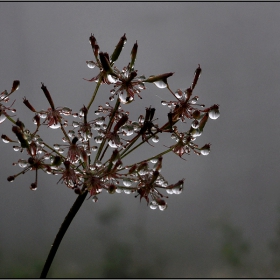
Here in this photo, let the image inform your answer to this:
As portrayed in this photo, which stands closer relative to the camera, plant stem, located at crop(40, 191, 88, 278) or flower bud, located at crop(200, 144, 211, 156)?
plant stem, located at crop(40, 191, 88, 278)

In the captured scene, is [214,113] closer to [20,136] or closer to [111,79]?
[111,79]

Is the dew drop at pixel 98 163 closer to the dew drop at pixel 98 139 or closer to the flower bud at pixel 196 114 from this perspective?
the dew drop at pixel 98 139

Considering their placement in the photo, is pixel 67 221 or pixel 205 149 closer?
pixel 67 221

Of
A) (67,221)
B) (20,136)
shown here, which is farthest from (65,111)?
(67,221)

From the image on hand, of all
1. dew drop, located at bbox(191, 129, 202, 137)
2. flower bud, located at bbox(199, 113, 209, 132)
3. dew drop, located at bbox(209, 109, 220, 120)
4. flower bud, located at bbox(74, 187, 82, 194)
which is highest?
dew drop, located at bbox(209, 109, 220, 120)

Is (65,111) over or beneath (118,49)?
beneath

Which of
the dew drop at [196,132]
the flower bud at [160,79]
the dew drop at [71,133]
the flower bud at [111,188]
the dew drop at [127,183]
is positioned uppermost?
the flower bud at [160,79]

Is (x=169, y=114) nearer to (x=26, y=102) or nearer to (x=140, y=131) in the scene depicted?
(x=140, y=131)

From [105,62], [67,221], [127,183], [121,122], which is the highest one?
[105,62]

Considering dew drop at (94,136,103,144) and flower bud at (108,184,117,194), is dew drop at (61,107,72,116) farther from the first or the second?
flower bud at (108,184,117,194)

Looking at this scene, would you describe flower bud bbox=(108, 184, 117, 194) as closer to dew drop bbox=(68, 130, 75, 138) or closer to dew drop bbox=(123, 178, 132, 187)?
dew drop bbox=(123, 178, 132, 187)

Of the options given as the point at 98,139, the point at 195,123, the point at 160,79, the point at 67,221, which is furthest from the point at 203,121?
the point at 67,221

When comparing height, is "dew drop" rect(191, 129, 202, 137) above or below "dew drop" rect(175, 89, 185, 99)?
below
